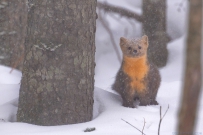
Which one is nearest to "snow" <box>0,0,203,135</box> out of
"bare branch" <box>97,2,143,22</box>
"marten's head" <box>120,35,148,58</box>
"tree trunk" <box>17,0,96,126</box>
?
"tree trunk" <box>17,0,96,126</box>

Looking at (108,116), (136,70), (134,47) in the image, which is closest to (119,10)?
(134,47)

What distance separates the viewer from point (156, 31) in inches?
262

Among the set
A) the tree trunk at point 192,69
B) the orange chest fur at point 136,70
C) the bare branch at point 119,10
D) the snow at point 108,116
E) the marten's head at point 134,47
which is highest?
the tree trunk at point 192,69

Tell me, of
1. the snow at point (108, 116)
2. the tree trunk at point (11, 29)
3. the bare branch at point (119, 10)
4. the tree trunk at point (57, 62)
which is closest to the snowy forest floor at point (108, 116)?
the snow at point (108, 116)

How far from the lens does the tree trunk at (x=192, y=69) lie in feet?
3.48

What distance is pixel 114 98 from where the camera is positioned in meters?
3.93

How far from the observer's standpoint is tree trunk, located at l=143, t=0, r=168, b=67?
6.60 metres

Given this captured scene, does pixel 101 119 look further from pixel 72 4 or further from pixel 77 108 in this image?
pixel 72 4

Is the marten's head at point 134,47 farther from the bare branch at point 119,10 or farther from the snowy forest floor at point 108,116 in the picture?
the bare branch at point 119,10

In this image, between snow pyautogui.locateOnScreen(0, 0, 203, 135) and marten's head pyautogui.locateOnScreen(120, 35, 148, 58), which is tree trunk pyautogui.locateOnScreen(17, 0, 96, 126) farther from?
marten's head pyautogui.locateOnScreen(120, 35, 148, 58)

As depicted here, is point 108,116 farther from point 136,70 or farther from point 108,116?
point 136,70

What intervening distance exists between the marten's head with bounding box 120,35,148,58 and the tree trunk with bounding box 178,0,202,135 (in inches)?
109

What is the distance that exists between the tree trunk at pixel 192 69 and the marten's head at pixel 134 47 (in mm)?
2767

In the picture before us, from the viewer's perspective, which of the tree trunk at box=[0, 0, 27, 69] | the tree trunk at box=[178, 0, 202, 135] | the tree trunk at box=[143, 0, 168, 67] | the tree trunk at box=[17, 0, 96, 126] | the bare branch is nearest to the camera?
the tree trunk at box=[178, 0, 202, 135]
